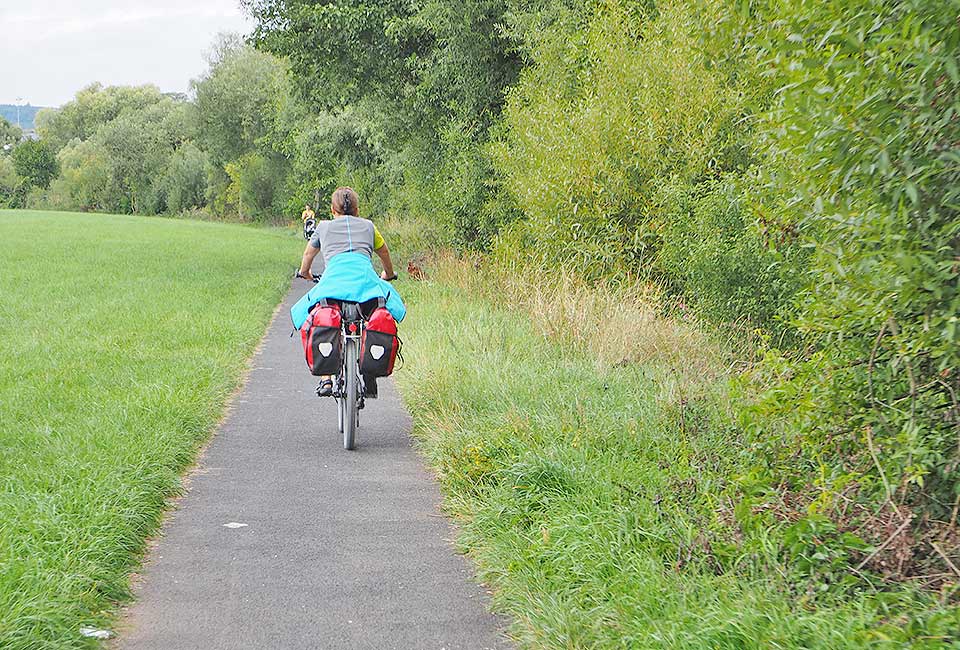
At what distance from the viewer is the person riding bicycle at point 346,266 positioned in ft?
27.4

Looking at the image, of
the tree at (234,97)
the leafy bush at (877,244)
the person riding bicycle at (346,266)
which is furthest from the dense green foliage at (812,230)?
the tree at (234,97)

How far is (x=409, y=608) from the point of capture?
488 centimetres

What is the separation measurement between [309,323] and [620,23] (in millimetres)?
8870

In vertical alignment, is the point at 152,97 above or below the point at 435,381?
above

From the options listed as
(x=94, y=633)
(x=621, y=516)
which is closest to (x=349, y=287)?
(x=621, y=516)

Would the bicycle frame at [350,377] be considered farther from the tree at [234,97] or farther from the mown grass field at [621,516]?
the tree at [234,97]

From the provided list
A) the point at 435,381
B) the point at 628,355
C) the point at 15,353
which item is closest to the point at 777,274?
the point at 628,355

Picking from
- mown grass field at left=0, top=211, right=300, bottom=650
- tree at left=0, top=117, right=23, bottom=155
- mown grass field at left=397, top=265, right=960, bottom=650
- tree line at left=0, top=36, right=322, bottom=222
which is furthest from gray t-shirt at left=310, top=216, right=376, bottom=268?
tree at left=0, top=117, right=23, bottom=155

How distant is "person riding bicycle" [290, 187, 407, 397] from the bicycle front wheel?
220mm

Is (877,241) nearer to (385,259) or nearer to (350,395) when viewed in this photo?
(350,395)

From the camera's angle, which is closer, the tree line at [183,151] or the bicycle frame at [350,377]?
the bicycle frame at [350,377]

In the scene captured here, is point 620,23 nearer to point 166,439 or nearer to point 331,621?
point 166,439

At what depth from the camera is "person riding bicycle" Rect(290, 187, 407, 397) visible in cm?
834

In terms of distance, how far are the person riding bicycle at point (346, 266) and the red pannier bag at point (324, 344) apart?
199 mm
